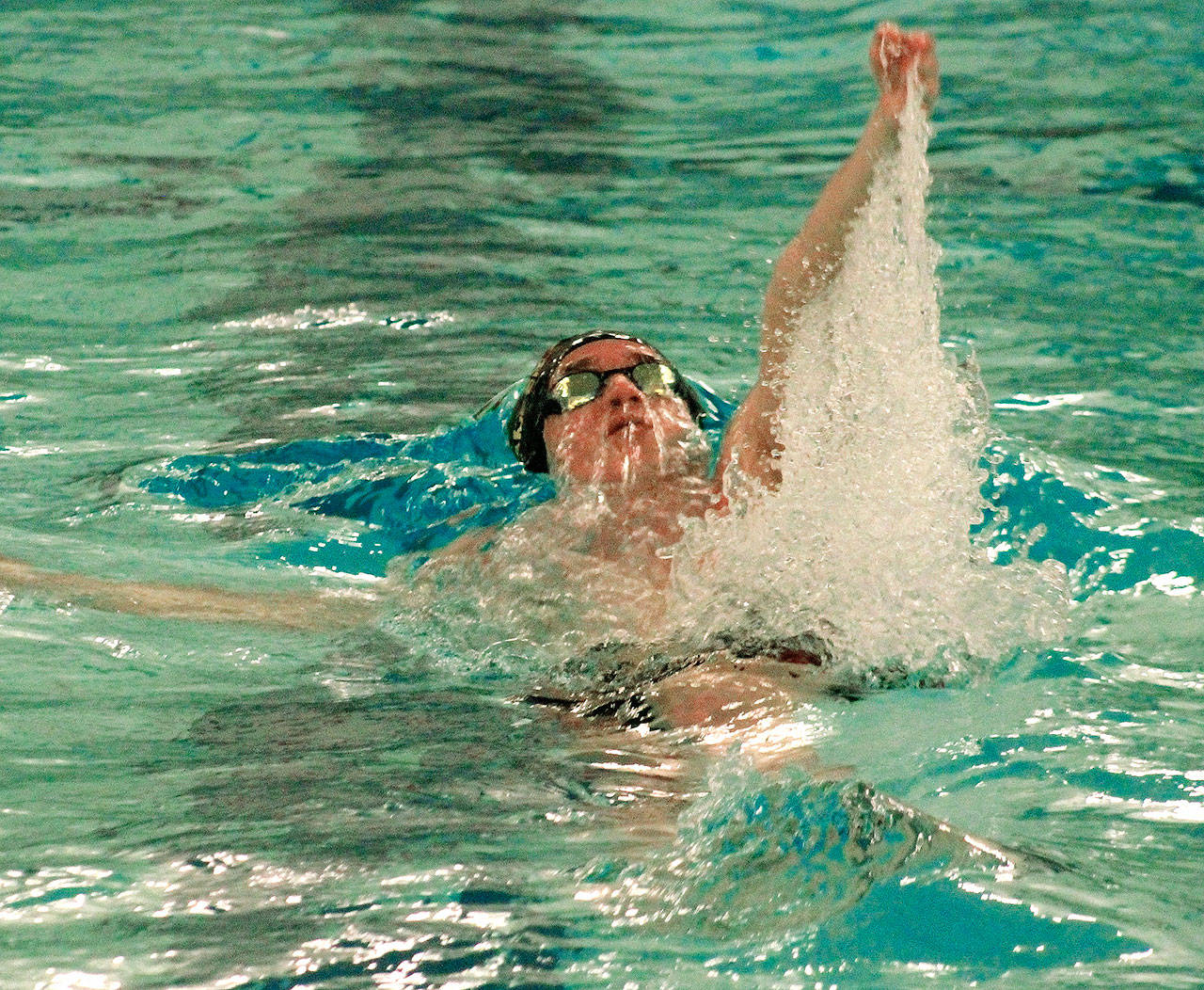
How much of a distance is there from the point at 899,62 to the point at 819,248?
1.33ft

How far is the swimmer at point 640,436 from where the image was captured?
301 cm

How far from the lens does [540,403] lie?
3848 mm

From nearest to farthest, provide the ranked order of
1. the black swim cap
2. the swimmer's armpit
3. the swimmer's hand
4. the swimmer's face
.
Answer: the swimmer's hand < the swimmer's armpit < the swimmer's face < the black swim cap

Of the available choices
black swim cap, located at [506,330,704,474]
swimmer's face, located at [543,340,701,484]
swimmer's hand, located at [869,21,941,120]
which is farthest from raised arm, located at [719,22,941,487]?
black swim cap, located at [506,330,704,474]

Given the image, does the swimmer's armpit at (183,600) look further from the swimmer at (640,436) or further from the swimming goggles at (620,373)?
the swimming goggles at (620,373)

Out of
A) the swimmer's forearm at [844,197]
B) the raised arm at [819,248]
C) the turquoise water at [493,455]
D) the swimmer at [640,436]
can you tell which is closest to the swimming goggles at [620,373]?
the swimmer at [640,436]

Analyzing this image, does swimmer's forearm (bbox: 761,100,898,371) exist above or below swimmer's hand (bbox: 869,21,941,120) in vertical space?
below

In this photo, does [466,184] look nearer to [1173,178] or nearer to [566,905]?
[1173,178]

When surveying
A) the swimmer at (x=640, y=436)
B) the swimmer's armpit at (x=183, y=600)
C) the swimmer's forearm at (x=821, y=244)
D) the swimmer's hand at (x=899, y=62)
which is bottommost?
the swimmer's armpit at (x=183, y=600)

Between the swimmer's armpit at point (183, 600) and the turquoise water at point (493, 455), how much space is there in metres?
0.07

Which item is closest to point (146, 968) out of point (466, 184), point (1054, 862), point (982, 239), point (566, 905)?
point (566, 905)

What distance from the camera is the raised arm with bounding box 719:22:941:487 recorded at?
2.83 m

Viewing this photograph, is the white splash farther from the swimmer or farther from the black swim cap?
the black swim cap

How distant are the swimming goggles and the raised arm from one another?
0.94 ft
